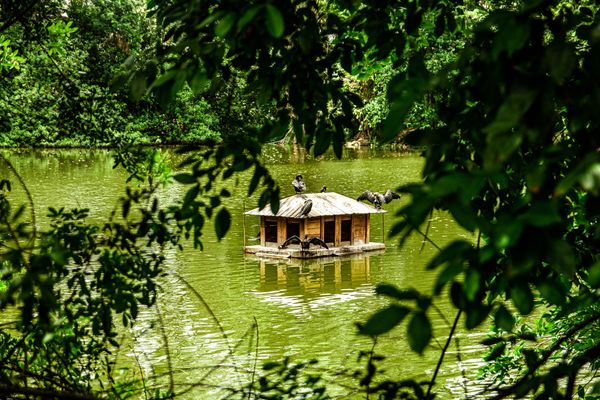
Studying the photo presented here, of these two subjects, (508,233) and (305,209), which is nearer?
(508,233)

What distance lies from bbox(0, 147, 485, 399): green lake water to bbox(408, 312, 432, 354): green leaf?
2886mm

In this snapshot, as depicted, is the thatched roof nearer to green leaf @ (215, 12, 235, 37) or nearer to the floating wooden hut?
the floating wooden hut

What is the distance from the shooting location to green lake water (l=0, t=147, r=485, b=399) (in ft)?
41.0

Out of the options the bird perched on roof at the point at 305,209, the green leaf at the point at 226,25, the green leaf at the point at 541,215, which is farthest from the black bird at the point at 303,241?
the green leaf at the point at 541,215

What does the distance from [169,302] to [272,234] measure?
783 cm

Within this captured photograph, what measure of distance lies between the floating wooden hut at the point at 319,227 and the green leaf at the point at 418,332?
22.6 m

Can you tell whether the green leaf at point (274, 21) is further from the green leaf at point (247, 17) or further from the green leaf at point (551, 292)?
Answer: the green leaf at point (551, 292)

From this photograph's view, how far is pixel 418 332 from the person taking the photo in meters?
1.51

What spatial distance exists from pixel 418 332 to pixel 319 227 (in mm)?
23684

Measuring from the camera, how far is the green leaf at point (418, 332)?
151 cm

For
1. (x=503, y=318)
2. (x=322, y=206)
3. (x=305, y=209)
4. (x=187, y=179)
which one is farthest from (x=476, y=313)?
(x=322, y=206)

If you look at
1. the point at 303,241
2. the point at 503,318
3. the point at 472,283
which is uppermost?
the point at 472,283

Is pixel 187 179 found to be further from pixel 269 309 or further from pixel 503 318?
pixel 269 309

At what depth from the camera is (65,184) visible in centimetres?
3675
